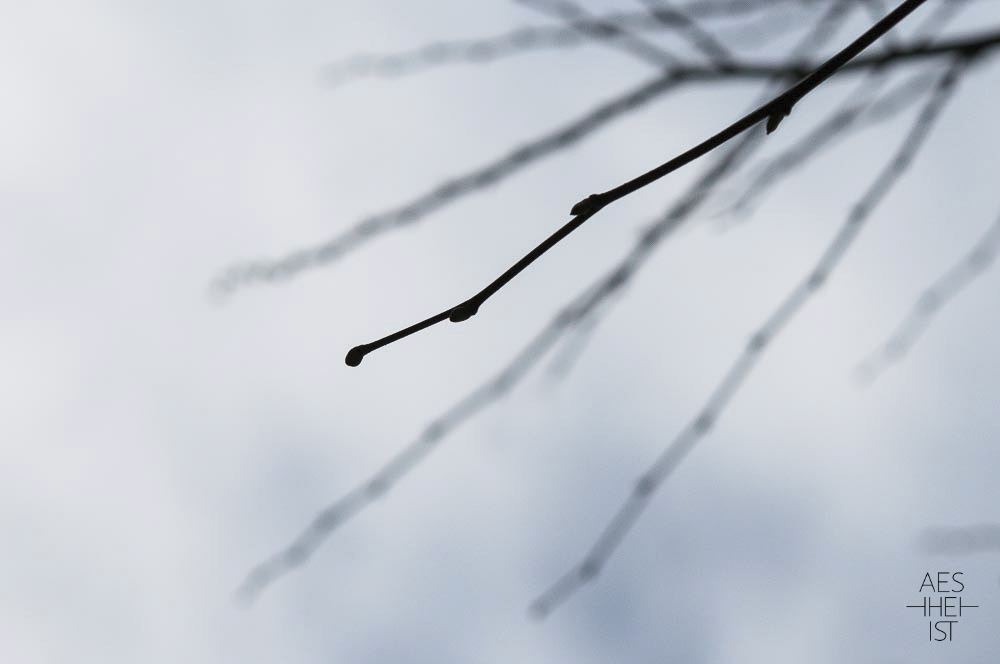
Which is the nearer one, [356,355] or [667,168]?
[667,168]

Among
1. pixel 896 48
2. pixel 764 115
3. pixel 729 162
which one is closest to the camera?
pixel 764 115

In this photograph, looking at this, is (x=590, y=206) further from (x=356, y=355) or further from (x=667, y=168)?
(x=356, y=355)

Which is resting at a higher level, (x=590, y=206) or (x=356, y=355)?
(x=590, y=206)

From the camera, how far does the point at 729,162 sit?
1201mm

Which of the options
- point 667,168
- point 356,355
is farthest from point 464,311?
point 667,168

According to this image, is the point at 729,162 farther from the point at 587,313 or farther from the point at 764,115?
the point at 764,115

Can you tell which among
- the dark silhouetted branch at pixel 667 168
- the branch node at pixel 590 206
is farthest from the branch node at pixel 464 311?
the branch node at pixel 590 206

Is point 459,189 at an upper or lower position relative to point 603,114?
lower

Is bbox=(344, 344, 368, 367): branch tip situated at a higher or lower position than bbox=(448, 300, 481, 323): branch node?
lower

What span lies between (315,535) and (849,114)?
1164 mm

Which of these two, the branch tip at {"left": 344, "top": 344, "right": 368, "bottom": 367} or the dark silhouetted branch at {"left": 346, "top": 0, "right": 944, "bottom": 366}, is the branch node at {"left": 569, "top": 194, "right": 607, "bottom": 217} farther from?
the branch tip at {"left": 344, "top": 344, "right": 368, "bottom": 367}

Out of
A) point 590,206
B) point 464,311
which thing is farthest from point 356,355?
point 590,206

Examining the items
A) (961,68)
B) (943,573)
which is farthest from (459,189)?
(943,573)

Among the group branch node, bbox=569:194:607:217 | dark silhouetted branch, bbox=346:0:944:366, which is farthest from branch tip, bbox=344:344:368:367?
branch node, bbox=569:194:607:217
